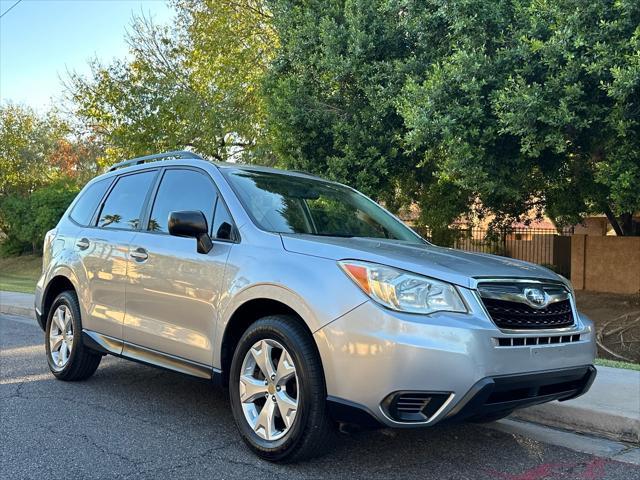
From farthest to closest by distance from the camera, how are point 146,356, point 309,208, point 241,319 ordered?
point 146,356, point 309,208, point 241,319

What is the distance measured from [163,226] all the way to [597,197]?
9656mm

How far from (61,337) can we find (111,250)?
1.35 meters

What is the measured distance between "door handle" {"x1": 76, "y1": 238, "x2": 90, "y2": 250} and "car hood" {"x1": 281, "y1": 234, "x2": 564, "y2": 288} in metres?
2.49

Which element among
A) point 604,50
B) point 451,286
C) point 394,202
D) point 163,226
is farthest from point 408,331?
point 394,202

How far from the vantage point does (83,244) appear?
594 centimetres

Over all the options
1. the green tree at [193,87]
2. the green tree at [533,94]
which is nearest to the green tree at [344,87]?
the green tree at [533,94]

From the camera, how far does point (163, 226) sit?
16.9 feet

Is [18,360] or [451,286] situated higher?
[451,286]

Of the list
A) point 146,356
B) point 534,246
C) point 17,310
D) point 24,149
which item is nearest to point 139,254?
point 146,356

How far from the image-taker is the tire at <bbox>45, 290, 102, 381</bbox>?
5949mm

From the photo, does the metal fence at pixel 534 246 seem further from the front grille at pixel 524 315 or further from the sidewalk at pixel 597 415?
the front grille at pixel 524 315

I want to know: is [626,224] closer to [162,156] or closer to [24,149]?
[162,156]

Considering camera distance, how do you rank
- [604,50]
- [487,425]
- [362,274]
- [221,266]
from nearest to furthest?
[362,274] → [221,266] → [487,425] → [604,50]

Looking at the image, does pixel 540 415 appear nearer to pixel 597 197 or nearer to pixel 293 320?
pixel 293 320
